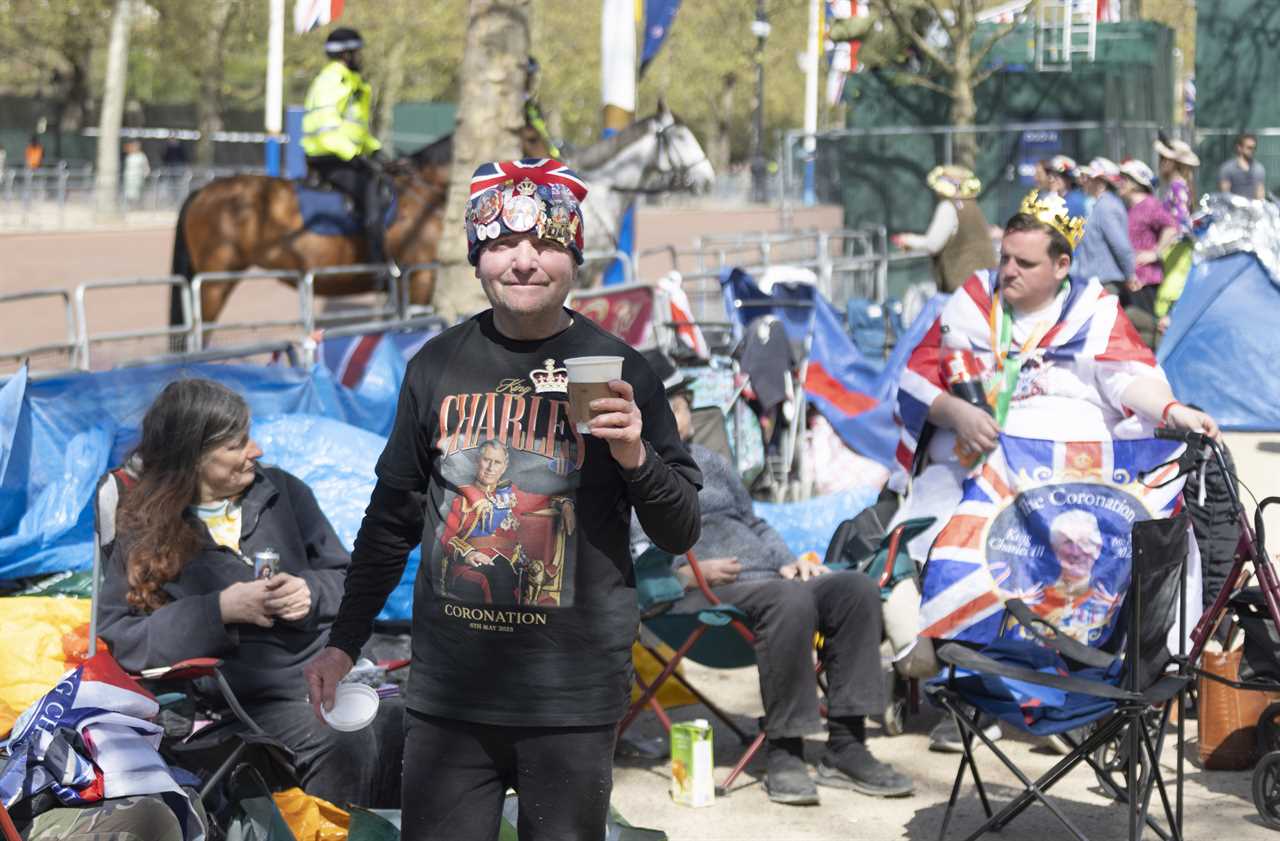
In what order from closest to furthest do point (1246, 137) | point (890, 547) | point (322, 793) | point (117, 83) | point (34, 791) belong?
point (34, 791)
point (322, 793)
point (890, 547)
point (1246, 137)
point (117, 83)

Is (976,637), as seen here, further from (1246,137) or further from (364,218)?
(1246,137)

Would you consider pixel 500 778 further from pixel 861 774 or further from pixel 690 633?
pixel 690 633

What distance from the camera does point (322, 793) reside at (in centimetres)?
441

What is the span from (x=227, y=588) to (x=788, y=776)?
6.42 feet

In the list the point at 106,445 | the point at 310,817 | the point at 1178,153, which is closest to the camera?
the point at 310,817

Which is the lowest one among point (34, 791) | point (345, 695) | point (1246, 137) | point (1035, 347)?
point (34, 791)

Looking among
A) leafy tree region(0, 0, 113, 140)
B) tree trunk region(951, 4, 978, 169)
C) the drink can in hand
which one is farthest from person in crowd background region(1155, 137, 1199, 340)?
leafy tree region(0, 0, 113, 140)

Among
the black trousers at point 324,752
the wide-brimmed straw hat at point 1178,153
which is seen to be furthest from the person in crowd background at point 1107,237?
the black trousers at point 324,752

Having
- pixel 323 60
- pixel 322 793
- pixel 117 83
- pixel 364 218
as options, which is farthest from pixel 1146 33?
pixel 323 60

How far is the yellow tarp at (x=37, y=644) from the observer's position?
4.63 m

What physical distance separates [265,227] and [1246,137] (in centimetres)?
965

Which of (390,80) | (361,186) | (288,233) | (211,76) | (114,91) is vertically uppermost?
(390,80)

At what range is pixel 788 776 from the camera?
540cm

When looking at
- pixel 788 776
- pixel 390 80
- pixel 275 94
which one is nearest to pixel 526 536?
pixel 788 776
